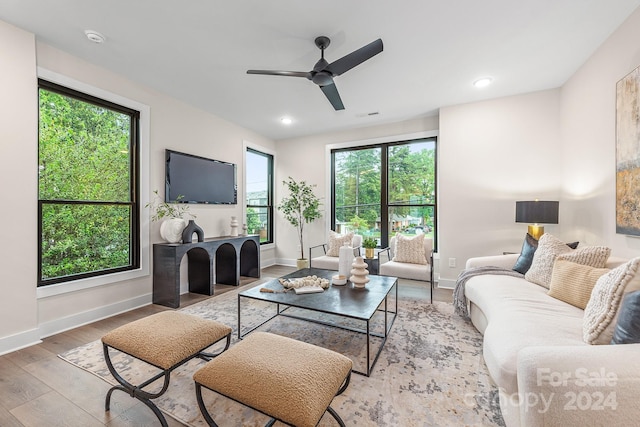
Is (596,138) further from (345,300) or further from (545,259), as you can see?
(345,300)

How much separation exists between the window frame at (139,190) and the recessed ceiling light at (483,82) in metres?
3.97

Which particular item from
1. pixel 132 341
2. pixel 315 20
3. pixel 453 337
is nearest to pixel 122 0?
pixel 315 20

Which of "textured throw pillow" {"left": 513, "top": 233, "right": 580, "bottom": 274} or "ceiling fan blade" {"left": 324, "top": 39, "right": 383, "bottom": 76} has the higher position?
"ceiling fan blade" {"left": 324, "top": 39, "right": 383, "bottom": 76}

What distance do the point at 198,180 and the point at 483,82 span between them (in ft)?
12.8

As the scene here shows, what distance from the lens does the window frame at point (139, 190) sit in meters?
2.57

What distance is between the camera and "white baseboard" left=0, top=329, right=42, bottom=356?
2.13 metres

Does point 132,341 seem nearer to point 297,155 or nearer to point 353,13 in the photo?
point 353,13

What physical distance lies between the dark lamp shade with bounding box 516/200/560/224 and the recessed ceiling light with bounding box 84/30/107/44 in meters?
4.53

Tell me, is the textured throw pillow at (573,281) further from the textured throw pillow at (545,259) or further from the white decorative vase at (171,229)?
the white decorative vase at (171,229)

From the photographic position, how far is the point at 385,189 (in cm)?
477

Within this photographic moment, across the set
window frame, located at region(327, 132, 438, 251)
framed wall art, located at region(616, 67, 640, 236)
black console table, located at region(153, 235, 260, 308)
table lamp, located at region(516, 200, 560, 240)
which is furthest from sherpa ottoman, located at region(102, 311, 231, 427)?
window frame, located at region(327, 132, 438, 251)

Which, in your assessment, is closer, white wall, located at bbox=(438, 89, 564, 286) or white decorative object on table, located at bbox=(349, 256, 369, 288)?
white decorative object on table, located at bbox=(349, 256, 369, 288)

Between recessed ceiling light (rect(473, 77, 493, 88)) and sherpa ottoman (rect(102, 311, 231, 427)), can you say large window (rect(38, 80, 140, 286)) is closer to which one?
sherpa ottoman (rect(102, 311, 231, 427))

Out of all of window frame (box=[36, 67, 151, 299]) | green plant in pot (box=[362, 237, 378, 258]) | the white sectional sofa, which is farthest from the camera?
green plant in pot (box=[362, 237, 378, 258])
